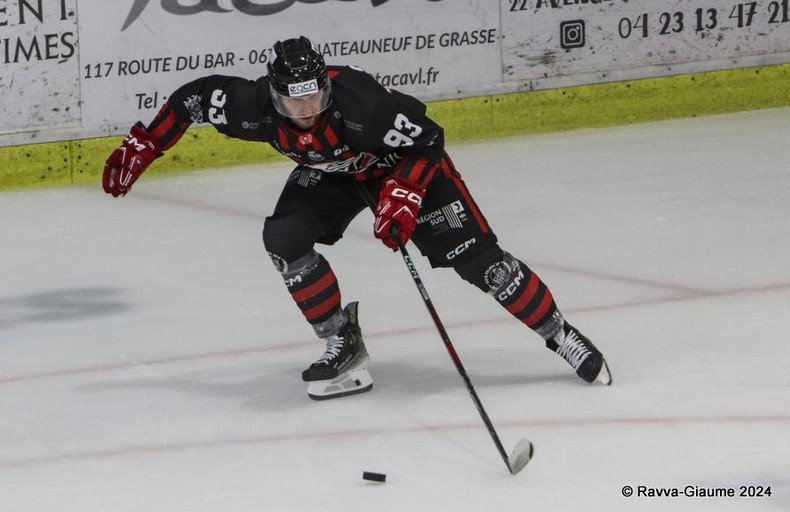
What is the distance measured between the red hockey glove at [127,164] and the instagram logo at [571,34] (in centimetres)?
370

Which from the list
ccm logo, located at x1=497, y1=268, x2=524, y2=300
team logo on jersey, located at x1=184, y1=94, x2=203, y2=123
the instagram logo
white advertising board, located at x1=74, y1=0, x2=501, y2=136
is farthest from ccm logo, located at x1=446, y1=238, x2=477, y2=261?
the instagram logo

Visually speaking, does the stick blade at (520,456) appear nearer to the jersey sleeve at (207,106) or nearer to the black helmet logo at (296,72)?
the black helmet logo at (296,72)

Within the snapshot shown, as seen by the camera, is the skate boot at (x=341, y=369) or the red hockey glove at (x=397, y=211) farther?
the skate boot at (x=341, y=369)

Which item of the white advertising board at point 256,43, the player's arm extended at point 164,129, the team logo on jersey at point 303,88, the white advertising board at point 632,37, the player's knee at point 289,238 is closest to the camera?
the team logo on jersey at point 303,88

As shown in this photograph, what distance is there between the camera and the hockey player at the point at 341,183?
3.63m

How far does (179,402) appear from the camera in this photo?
3.90 meters

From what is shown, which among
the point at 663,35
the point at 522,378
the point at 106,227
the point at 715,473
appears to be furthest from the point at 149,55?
the point at 715,473

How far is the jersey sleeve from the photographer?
12.6 feet

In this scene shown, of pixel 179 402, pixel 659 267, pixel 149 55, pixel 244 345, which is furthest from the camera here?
pixel 149 55

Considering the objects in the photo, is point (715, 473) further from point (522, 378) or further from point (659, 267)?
point (659, 267)

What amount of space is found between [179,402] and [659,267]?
1.78 meters

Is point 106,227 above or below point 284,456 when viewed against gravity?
below

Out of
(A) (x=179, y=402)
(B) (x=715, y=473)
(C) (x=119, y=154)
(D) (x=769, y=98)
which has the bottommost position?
(D) (x=769, y=98)

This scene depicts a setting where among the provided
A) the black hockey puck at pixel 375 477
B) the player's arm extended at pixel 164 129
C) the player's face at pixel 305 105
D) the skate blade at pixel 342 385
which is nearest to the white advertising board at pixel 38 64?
the player's arm extended at pixel 164 129
